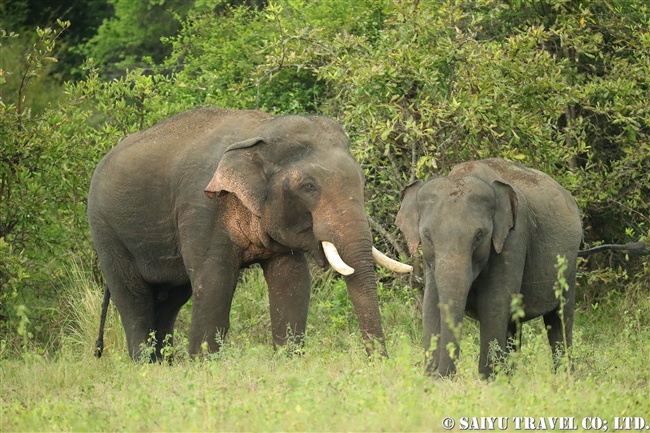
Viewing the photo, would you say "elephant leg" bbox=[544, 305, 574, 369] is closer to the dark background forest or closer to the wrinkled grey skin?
the wrinkled grey skin

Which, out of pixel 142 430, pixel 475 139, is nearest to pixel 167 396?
pixel 142 430

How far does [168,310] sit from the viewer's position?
11023mm

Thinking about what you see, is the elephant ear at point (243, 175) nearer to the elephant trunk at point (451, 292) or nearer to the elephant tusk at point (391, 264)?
the elephant tusk at point (391, 264)

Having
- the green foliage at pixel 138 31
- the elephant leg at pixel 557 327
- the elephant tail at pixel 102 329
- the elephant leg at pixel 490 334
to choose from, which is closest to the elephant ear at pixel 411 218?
the elephant leg at pixel 490 334

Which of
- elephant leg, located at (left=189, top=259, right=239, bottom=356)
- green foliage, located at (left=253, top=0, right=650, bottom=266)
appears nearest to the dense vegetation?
green foliage, located at (left=253, top=0, right=650, bottom=266)

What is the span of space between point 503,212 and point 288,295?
1883mm

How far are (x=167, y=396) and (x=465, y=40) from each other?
17.7ft

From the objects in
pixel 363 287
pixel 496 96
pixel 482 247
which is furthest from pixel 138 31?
pixel 482 247

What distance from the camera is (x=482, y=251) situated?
8.82m

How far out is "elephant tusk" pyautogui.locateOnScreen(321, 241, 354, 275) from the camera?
8891 millimetres

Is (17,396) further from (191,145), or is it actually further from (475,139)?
(475,139)

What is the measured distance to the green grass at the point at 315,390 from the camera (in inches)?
257

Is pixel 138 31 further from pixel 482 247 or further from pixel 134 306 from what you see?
pixel 482 247

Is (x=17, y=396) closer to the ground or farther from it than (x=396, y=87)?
closer to the ground
